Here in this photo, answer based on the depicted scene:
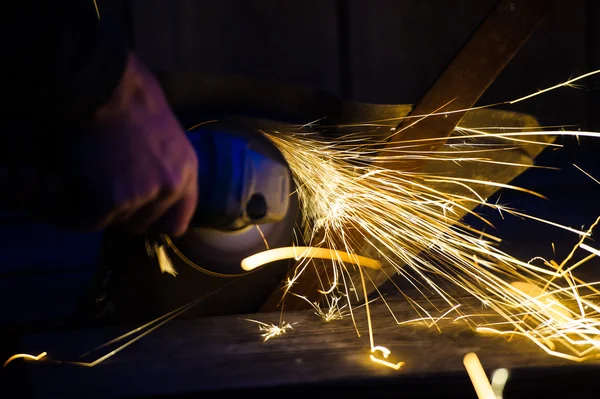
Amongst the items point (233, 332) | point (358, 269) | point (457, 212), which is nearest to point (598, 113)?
point (457, 212)

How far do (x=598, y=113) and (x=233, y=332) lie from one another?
314 centimetres

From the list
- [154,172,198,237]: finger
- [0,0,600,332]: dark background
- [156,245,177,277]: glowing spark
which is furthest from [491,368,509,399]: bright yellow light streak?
[0,0,600,332]: dark background

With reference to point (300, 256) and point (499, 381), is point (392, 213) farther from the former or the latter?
point (499, 381)

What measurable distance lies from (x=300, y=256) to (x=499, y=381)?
569mm

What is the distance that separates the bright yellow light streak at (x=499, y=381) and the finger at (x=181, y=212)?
68 cm

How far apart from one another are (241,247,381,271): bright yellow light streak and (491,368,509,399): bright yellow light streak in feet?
1.57

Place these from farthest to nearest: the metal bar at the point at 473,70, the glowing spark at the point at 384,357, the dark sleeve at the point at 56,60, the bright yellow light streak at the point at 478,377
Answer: the metal bar at the point at 473,70 → the glowing spark at the point at 384,357 → the bright yellow light streak at the point at 478,377 → the dark sleeve at the point at 56,60

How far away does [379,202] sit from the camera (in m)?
1.64

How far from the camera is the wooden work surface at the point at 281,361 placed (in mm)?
1262

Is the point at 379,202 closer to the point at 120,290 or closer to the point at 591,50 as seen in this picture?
the point at 120,290

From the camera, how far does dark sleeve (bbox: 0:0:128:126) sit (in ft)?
2.73

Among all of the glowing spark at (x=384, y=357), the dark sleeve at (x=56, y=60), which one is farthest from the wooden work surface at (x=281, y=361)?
the dark sleeve at (x=56, y=60)

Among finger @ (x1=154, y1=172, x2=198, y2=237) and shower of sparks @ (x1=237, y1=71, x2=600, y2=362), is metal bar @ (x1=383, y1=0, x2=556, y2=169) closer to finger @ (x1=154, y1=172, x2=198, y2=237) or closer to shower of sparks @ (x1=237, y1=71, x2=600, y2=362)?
shower of sparks @ (x1=237, y1=71, x2=600, y2=362)

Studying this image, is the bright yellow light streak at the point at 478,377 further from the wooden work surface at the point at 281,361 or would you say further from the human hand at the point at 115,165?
the human hand at the point at 115,165
